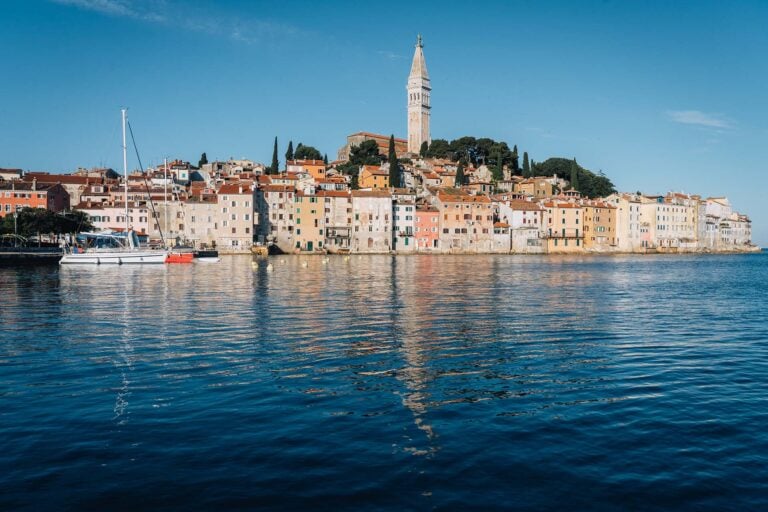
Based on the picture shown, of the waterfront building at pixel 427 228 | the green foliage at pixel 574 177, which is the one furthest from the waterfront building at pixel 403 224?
the green foliage at pixel 574 177

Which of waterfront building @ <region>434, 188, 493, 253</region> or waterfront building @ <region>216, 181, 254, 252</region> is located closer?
waterfront building @ <region>216, 181, 254, 252</region>

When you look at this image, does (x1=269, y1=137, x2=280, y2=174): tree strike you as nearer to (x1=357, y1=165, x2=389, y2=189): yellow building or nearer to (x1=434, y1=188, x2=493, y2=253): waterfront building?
(x1=357, y1=165, x2=389, y2=189): yellow building

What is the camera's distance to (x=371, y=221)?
3487 inches

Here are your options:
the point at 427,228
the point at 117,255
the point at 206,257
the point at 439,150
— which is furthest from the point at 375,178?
the point at 117,255

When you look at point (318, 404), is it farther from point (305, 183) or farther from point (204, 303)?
point (305, 183)

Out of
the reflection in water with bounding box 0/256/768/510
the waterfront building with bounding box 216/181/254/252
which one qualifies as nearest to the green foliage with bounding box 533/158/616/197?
the waterfront building with bounding box 216/181/254/252

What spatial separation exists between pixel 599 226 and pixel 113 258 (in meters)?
79.3

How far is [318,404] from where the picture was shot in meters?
10.1

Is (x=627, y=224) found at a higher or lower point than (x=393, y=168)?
lower

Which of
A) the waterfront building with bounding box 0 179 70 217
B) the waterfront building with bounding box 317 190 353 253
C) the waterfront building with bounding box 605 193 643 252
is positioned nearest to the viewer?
the waterfront building with bounding box 0 179 70 217

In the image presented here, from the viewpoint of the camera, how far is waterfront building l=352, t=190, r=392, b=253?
8819 centimetres

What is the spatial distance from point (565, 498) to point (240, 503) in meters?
3.39

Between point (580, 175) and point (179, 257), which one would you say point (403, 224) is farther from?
point (580, 175)

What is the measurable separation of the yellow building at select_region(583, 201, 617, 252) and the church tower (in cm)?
4515
